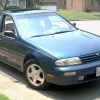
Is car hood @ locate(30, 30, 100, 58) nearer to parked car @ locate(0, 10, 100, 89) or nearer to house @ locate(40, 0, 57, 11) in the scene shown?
parked car @ locate(0, 10, 100, 89)

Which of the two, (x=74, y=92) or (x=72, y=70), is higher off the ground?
(x=72, y=70)

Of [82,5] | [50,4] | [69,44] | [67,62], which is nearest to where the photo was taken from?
[67,62]

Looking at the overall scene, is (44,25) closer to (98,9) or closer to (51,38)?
(51,38)

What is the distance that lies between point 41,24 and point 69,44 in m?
1.30

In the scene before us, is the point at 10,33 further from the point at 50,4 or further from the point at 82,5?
the point at 50,4

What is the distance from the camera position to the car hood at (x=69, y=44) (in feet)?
22.1

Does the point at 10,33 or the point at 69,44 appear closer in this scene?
the point at 69,44

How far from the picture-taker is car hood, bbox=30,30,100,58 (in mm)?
6742

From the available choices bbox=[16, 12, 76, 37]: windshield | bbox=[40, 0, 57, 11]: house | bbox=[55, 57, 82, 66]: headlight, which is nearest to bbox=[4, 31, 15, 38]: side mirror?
bbox=[16, 12, 76, 37]: windshield

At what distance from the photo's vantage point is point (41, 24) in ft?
26.8

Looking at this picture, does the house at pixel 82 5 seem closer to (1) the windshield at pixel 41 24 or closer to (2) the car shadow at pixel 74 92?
(1) the windshield at pixel 41 24

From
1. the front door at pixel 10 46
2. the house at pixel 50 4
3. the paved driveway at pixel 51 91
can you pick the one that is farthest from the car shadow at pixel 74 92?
the house at pixel 50 4

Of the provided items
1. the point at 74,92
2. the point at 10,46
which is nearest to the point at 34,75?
the point at 74,92

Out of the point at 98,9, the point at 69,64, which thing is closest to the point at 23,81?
the point at 69,64
